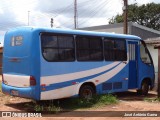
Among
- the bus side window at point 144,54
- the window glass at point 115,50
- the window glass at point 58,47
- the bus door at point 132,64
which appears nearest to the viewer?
the window glass at point 58,47

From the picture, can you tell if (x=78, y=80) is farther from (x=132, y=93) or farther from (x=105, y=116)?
(x=132, y=93)

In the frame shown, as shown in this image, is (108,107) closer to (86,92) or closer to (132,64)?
(86,92)

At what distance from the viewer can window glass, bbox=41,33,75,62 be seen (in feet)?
38.1

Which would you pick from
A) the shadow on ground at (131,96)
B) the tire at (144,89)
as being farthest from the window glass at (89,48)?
the tire at (144,89)

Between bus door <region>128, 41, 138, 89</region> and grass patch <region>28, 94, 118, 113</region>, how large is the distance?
6.70ft

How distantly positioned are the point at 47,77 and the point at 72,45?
1.66 meters

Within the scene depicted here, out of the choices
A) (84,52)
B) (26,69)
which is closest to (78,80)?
(84,52)

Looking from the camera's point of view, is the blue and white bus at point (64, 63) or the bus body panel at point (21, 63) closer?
the bus body panel at point (21, 63)

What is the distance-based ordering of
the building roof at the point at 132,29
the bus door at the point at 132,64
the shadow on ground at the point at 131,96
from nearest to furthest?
the shadow on ground at the point at 131,96 → the bus door at the point at 132,64 → the building roof at the point at 132,29

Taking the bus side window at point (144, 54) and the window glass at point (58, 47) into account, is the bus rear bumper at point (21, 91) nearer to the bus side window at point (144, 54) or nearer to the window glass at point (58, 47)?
the window glass at point (58, 47)

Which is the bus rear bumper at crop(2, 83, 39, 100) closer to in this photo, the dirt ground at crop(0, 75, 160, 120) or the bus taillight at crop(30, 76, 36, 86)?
the bus taillight at crop(30, 76, 36, 86)

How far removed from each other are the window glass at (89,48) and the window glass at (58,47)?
1.19 feet

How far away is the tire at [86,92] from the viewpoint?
507 inches

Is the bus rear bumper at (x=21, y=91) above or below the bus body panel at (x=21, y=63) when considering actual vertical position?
below
